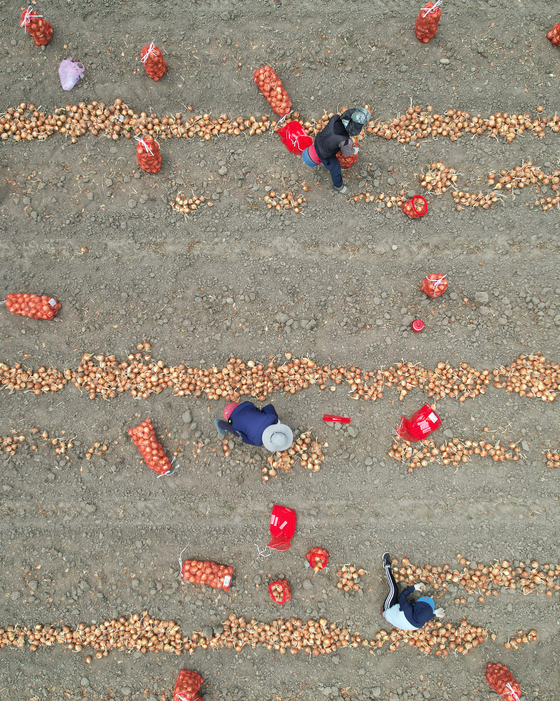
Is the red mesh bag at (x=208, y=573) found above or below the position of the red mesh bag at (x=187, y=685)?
above

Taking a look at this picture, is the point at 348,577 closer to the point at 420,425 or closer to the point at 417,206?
the point at 420,425

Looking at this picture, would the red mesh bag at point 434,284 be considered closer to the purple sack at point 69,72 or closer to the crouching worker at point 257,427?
the crouching worker at point 257,427

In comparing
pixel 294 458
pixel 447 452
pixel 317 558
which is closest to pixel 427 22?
pixel 447 452

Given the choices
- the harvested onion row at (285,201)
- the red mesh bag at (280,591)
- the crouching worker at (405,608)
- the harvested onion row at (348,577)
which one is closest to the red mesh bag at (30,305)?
the harvested onion row at (285,201)

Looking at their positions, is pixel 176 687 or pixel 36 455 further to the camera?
pixel 36 455

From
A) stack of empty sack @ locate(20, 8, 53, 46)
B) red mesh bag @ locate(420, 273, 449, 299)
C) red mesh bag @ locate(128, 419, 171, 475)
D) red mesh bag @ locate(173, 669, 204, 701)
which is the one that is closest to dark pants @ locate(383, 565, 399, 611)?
red mesh bag @ locate(173, 669, 204, 701)

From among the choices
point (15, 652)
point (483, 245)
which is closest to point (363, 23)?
point (483, 245)

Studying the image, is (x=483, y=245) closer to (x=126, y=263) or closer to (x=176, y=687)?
(x=126, y=263)
